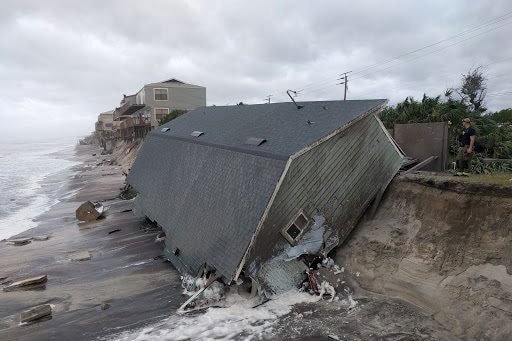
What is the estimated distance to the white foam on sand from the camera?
31.0 feet

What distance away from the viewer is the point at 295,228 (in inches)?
454

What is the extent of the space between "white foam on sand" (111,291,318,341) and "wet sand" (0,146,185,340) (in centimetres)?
68

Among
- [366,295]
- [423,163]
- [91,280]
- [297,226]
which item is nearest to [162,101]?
[91,280]

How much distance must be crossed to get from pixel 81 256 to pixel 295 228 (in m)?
10.2

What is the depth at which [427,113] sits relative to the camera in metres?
18.1

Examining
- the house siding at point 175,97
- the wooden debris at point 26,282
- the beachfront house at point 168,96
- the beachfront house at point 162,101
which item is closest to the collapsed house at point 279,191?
the wooden debris at point 26,282

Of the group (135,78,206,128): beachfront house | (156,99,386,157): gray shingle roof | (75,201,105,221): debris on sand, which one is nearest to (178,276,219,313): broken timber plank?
(156,99,386,157): gray shingle roof

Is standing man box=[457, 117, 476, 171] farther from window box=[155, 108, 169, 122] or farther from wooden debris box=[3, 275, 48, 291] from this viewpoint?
window box=[155, 108, 169, 122]

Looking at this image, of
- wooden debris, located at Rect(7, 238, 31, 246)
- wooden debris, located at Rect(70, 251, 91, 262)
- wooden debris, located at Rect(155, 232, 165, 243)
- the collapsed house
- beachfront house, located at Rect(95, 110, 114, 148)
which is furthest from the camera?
beachfront house, located at Rect(95, 110, 114, 148)

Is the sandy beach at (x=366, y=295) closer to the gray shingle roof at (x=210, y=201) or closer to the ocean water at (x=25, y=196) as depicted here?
the gray shingle roof at (x=210, y=201)

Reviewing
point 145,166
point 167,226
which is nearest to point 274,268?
point 167,226

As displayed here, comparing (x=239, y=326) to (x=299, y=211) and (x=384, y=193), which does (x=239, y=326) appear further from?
(x=384, y=193)

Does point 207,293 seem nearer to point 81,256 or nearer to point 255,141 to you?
point 255,141

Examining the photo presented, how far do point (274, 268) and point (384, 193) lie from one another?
5.25 meters
